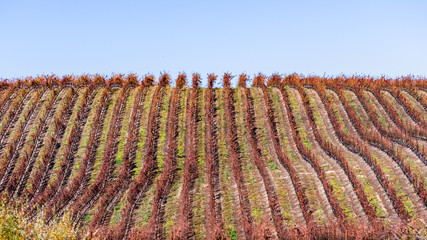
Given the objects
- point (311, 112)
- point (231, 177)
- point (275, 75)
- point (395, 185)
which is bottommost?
point (395, 185)

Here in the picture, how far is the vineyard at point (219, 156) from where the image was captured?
1175cm

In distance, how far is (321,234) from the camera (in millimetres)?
10141

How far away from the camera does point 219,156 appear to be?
16188mm

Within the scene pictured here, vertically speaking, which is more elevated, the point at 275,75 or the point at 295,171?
the point at 275,75

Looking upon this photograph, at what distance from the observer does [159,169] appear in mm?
15484

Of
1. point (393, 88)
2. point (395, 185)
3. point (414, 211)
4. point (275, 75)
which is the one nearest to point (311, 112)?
point (275, 75)

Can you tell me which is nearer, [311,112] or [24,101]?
[311,112]

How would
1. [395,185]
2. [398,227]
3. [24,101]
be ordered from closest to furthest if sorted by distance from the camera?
[398,227], [395,185], [24,101]

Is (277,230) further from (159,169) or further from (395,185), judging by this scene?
(159,169)

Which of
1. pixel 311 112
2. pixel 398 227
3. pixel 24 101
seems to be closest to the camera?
pixel 398 227

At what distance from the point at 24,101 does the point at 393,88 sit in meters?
18.9

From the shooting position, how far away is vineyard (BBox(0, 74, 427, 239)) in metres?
→ 11.8

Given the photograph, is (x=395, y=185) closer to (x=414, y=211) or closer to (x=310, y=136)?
(x=414, y=211)

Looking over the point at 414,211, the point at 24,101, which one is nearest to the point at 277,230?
the point at 414,211
